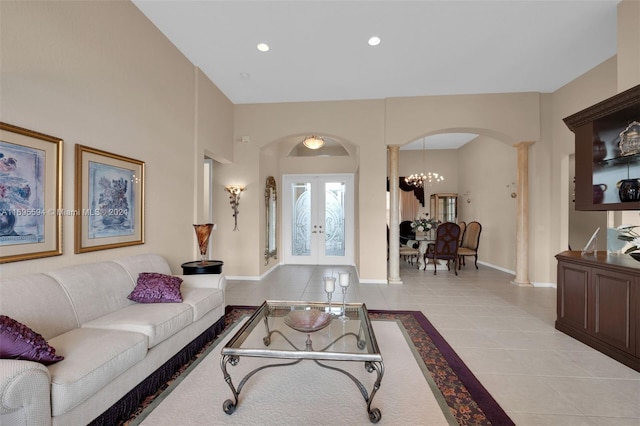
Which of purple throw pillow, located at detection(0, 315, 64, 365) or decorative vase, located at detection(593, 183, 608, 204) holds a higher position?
decorative vase, located at detection(593, 183, 608, 204)

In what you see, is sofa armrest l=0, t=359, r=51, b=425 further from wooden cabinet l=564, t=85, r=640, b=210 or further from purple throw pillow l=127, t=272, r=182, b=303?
wooden cabinet l=564, t=85, r=640, b=210

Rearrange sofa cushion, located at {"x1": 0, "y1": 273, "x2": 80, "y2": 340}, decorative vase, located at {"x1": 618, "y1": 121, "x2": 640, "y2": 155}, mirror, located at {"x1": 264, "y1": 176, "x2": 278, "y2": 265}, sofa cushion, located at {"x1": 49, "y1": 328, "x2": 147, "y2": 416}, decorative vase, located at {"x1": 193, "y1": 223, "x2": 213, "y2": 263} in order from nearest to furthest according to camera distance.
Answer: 1. sofa cushion, located at {"x1": 49, "y1": 328, "x2": 147, "y2": 416}
2. sofa cushion, located at {"x1": 0, "y1": 273, "x2": 80, "y2": 340}
3. decorative vase, located at {"x1": 618, "y1": 121, "x2": 640, "y2": 155}
4. decorative vase, located at {"x1": 193, "y1": 223, "x2": 213, "y2": 263}
5. mirror, located at {"x1": 264, "y1": 176, "x2": 278, "y2": 265}

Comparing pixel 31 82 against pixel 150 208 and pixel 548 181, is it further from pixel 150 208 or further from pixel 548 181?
pixel 548 181

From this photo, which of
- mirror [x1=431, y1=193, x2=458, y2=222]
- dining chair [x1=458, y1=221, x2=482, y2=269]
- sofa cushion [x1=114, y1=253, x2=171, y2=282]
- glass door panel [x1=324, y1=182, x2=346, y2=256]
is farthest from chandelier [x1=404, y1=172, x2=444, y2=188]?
sofa cushion [x1=114, y1=253, x2=171, y2=282]

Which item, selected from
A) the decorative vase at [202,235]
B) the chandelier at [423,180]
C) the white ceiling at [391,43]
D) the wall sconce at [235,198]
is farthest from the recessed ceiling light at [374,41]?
the chandelier at [423,180]

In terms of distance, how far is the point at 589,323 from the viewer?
2680mm

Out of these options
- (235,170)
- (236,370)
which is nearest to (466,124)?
(235,170)

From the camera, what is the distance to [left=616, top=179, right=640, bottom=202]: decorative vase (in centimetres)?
259

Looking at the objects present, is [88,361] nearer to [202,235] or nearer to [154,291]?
[154,291]

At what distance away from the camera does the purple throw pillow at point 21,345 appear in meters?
1.33

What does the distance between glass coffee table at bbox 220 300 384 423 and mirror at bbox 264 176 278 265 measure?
136 inches

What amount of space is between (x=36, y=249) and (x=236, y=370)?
1.74 m

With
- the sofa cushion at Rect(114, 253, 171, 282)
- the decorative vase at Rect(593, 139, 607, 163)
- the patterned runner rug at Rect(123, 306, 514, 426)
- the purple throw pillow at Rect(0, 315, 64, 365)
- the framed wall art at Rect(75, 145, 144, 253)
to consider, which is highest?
the decorative vase at Rect(593, 139, 607, 163)

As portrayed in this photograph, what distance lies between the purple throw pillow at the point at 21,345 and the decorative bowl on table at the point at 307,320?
4.55 feet
